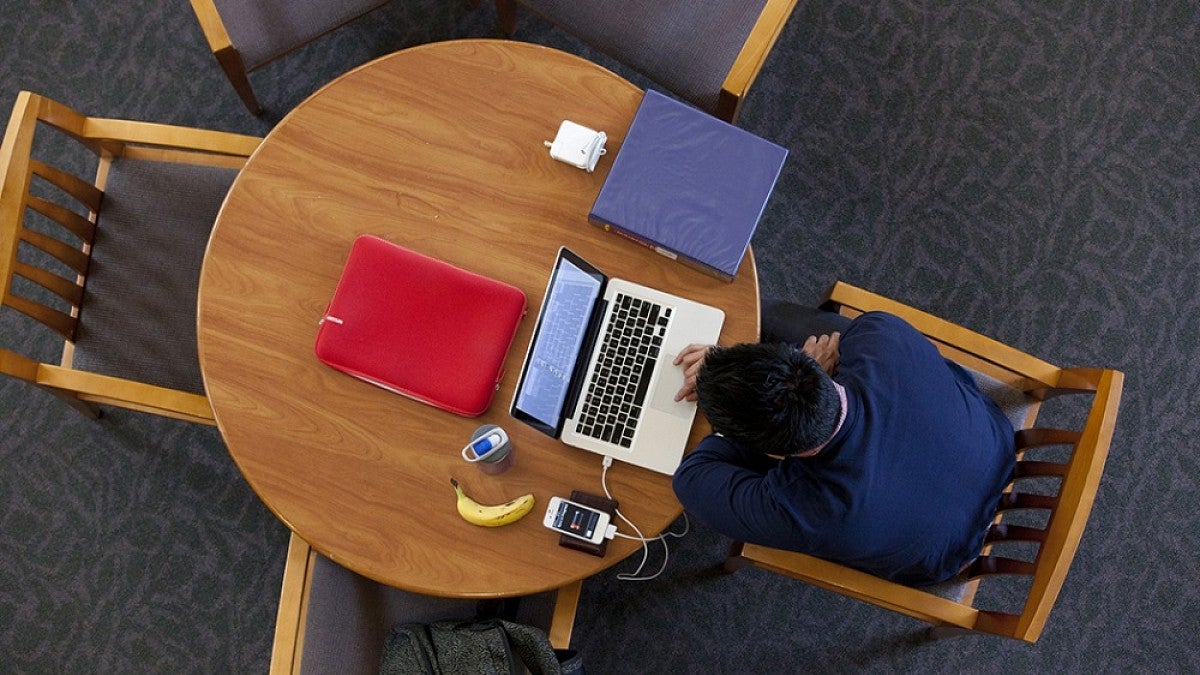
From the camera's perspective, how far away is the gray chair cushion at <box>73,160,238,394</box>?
1830mm

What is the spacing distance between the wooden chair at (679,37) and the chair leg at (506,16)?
287mm

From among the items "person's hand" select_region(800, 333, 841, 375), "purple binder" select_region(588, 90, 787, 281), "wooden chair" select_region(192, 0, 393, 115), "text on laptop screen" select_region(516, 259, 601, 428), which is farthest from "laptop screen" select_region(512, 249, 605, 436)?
"wooden chair" select_region(192, 0, 393, 115)

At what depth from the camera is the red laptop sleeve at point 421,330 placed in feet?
5.04

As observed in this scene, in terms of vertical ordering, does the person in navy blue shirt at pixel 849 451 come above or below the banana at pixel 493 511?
above

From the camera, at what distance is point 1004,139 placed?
8.11 feet

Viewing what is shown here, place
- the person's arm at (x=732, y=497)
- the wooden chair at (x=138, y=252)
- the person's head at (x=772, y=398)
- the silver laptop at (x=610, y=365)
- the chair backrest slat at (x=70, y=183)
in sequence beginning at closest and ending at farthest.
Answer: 1. the person's head at (x=772, y=398)
2. the person's arm at (x=732, y=497)
3. the silver laptop at (x=610, y=365)
4. the chair backrest slat at (x=70, y=183)
5. the wooden chair at (x=138, y=252)

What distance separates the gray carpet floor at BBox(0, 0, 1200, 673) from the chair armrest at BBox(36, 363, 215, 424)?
618 mm

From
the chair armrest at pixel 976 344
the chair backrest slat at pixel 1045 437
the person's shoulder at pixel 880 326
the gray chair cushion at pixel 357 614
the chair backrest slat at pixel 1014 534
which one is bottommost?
the gray chair cushion at pixel 357 614

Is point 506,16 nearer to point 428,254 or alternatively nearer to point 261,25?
point 261,25

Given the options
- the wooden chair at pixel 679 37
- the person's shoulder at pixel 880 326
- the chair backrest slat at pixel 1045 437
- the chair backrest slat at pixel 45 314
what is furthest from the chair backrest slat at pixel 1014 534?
the chair backrest slat at pixel 45 314

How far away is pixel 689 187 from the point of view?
61.9 inches

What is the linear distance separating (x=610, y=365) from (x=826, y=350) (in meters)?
0.42

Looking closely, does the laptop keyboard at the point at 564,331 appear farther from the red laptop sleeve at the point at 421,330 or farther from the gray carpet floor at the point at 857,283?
the gray carpet floor at the point at 857,283

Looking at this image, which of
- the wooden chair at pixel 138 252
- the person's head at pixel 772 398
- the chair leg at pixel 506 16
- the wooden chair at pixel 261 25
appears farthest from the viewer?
the chair leg at pixel 506 16
